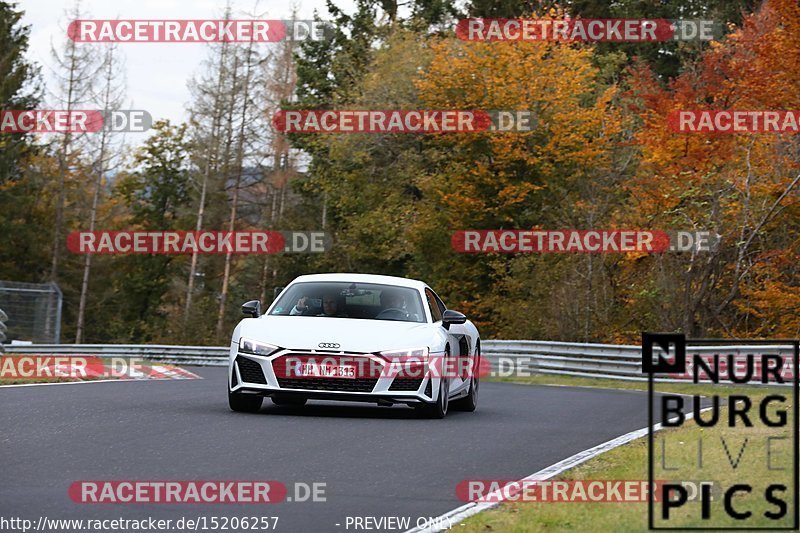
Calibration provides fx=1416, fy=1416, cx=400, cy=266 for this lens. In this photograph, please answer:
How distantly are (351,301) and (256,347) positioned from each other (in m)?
1.55

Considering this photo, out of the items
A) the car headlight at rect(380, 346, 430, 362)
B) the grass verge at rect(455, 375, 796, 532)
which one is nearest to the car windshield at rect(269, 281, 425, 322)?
the car headlight at rect(380, 346, 430, 362)

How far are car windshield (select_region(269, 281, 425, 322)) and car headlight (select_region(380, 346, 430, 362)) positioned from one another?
984 mm

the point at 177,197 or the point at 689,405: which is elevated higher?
the point at 177,197

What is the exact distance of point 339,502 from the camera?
8.21 m

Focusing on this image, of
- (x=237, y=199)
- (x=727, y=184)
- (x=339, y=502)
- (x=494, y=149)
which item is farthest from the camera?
(x=237, y=199)

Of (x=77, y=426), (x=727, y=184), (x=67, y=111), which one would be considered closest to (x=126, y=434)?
(x=77, y=426)

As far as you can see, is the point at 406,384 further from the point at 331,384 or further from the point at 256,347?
the point at 256,347

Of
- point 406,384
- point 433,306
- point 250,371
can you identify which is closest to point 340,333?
point 406,384

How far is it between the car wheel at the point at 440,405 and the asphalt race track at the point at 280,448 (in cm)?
14

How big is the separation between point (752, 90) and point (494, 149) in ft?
49.1

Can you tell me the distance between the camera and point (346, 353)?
13.8m

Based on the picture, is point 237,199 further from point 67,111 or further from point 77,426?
point 77,426

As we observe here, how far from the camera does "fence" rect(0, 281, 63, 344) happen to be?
3672 cm

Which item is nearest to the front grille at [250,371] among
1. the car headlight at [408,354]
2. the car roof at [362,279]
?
the car headlight at [408,354]
